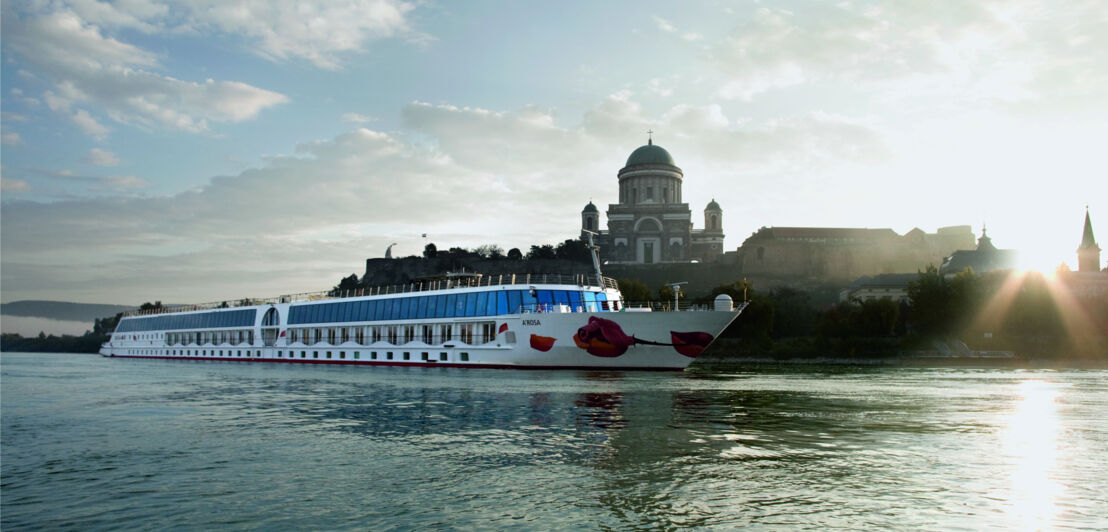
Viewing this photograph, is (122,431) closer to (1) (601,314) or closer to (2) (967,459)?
(2) (967,459)

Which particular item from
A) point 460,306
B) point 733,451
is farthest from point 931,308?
point 733,451

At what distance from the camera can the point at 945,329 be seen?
7325 cm

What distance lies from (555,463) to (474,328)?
100.0ft

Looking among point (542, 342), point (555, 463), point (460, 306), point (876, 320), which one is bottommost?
point (555, 463)

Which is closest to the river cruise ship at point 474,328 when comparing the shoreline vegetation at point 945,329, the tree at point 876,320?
the shoreline vegetation at point 945,329

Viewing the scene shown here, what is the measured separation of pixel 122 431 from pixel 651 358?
997 inches

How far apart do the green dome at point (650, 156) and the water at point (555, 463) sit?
112 meters

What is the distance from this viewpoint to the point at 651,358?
3847 centimetres

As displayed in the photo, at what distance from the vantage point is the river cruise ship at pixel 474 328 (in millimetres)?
37719

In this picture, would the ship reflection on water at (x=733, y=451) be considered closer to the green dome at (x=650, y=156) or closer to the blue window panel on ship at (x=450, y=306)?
the blue window panel on ship at (x=450, y=306)

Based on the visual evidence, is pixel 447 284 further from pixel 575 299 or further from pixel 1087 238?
pixel 1087 238

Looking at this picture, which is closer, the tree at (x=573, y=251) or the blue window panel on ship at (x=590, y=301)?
the blue window panel on ship at (x=590, y=301)

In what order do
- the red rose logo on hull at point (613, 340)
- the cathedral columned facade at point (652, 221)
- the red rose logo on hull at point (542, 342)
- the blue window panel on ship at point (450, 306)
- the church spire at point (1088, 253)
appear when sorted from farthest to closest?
the cathedral columned facade at point (652, 221), the church spire at point (1088, 253), the blue window panel on ship at point (450, 306), the red rose logo on hull at point (542, 342), the red rose logo on hull at point (613, 340)

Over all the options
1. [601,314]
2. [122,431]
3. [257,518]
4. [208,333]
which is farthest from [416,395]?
[208,333]
